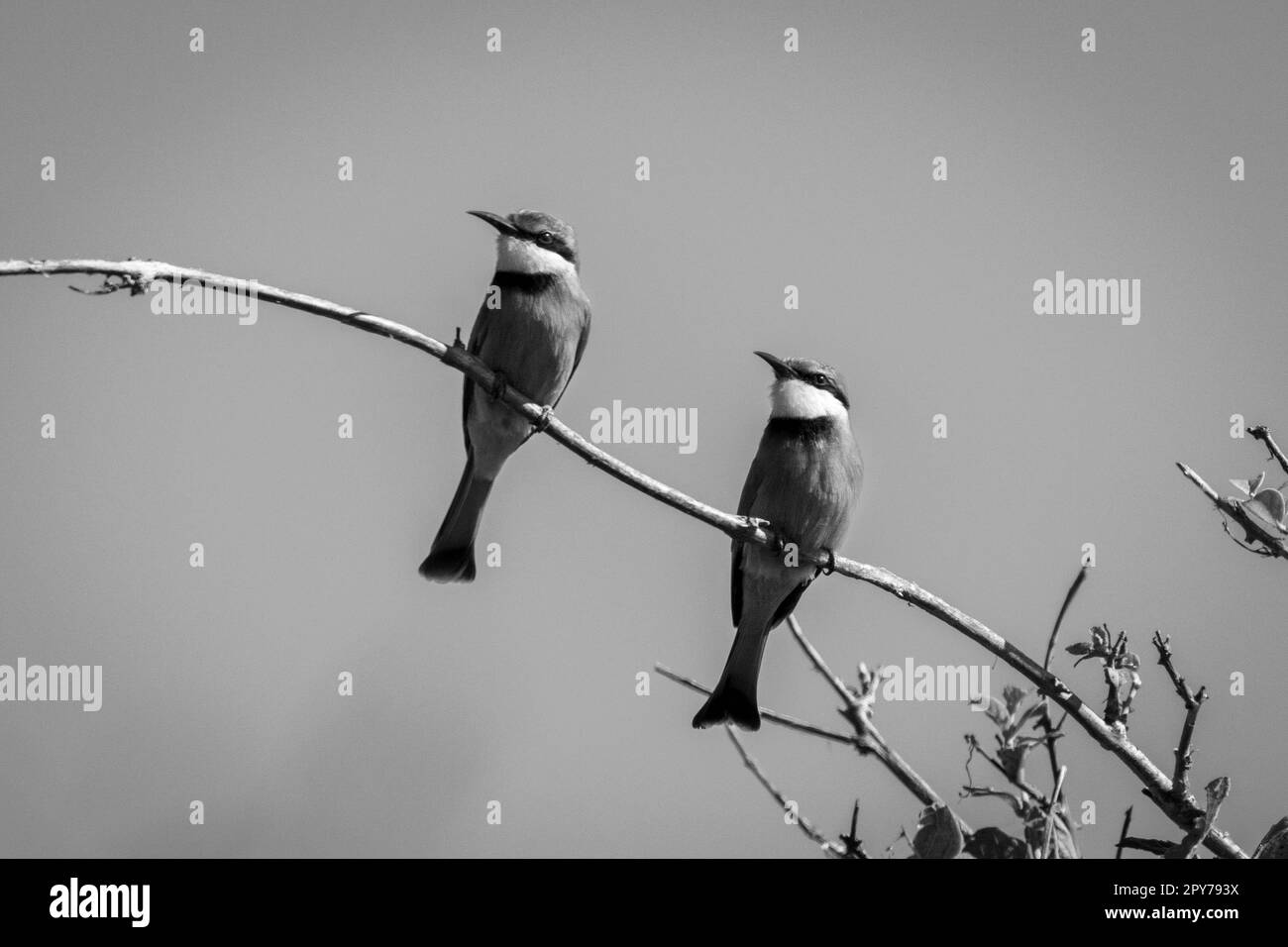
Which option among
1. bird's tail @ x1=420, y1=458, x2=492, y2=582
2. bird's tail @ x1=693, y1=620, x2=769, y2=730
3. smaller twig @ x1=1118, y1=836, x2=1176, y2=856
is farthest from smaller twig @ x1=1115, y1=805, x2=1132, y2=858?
bird's tail @ x1=420, y1=458, x2=492, y2=582

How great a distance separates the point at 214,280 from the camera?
3.34m

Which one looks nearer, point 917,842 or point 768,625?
point 917,842

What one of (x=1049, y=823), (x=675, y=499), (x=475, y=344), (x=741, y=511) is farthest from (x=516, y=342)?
(x=1049, y=823)

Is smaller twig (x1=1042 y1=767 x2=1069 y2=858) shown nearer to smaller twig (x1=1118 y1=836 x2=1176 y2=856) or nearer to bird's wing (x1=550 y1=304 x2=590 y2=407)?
smaller twig (x1=1118 y1=836 x2=1176 y2=856)

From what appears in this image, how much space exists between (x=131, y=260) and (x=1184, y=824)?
302 centimetres

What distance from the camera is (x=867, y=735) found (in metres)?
3.47

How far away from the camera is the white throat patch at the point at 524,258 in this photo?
6562mm

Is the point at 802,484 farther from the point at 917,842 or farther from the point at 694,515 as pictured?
the point at 917,842

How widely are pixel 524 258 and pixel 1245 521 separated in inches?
159

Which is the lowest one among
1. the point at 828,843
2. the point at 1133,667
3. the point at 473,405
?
the point at 828,843

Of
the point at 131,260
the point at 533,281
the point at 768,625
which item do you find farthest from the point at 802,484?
the point at 131,260

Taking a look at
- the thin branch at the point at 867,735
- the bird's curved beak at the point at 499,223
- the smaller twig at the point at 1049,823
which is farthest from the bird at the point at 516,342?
the smaller twig at the point at 1049,823

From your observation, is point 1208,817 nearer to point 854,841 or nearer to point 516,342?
point 854,841
